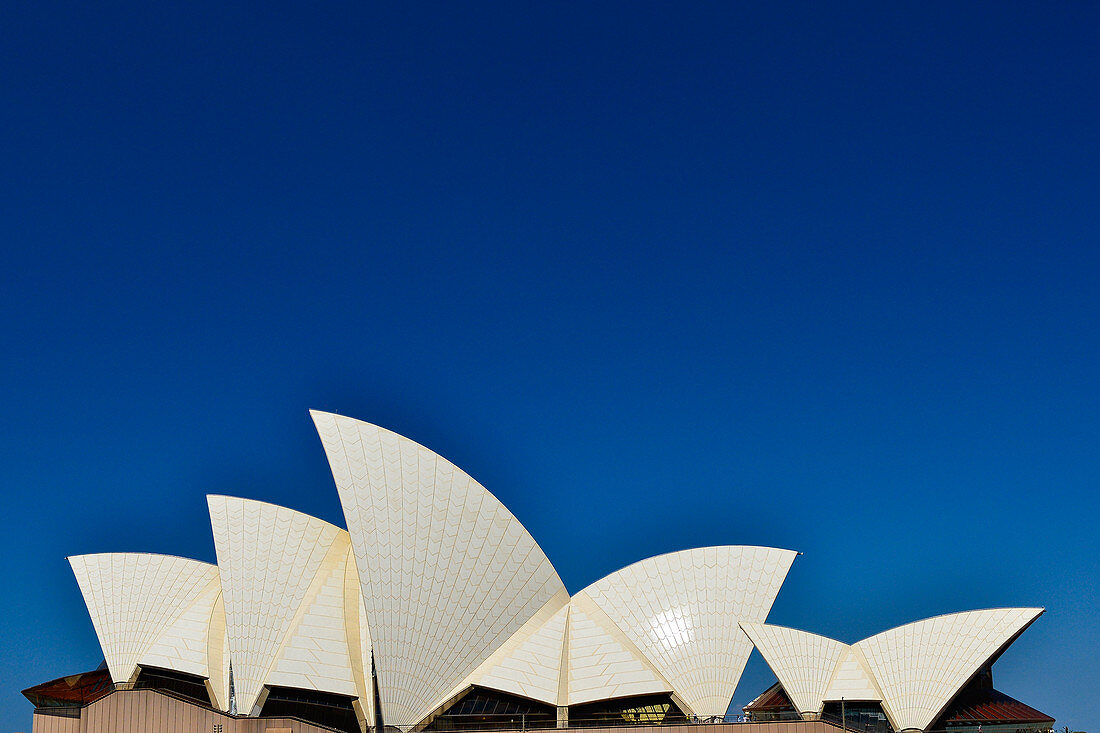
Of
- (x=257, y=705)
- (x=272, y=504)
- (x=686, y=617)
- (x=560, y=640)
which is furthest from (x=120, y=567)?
(x=686, y=617)

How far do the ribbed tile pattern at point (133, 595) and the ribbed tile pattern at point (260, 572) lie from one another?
5.34 metres

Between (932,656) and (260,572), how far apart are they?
27573mm

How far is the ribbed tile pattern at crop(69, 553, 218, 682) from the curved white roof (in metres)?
5.43

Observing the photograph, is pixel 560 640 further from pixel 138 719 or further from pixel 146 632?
pixel 146 632

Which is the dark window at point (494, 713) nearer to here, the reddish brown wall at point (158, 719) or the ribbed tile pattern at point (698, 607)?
the reddish brown wall at point (158, 719)

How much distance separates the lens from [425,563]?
3709cm

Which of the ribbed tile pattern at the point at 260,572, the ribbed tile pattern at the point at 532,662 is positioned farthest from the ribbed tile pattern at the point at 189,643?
the ribbed tile pattern at the point at 532,662

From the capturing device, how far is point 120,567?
45094 millimetres

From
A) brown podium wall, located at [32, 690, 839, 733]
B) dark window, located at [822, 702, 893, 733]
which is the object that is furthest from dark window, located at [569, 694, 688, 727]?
dark window, located at [822, 702, 893, 733]

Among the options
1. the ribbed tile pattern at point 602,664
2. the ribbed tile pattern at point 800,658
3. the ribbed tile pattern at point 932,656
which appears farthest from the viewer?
the ribbed tile pattern at point 800,658

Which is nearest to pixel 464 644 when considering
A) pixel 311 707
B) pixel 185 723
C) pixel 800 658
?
pixel 311 707

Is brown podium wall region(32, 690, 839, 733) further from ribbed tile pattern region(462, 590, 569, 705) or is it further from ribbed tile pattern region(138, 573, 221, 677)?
ribbed tile pattern region(138, 573, 221, 677)

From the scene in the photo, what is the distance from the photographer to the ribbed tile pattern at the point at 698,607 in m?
38.6

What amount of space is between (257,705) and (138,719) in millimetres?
4196
